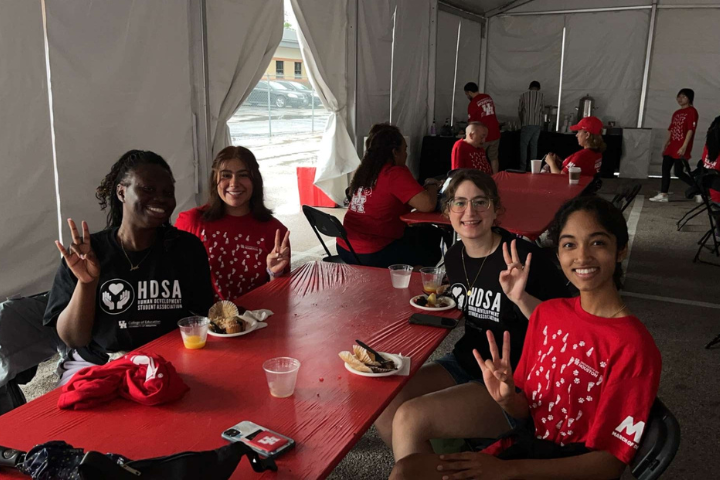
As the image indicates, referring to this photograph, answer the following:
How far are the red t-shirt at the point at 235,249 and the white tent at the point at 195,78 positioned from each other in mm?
1688

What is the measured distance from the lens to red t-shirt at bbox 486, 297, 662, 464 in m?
1.39

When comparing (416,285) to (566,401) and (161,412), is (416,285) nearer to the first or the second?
(566,401)

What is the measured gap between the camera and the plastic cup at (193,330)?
1746 mm

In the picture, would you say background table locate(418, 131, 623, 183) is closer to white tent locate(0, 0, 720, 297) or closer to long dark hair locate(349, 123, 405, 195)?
white tent locate(0, 0, 720, 297)

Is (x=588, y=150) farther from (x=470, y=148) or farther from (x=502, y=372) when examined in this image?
(x=502, y=372)

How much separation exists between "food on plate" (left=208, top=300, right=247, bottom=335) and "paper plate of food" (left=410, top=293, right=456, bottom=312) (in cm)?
65

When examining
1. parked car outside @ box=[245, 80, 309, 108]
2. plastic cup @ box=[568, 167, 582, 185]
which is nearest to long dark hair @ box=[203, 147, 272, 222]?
plastic cup @ box=[568, 167, 582, 185]

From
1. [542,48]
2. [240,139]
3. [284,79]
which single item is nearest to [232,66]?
[240,139]

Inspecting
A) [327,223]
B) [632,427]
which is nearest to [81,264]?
[632,427]

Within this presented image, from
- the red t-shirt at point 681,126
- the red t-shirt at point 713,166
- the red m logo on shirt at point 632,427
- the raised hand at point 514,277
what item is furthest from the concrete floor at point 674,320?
the red m logo on shirt at point 632,427

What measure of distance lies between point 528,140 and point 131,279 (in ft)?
32.1

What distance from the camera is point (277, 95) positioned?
860 cm

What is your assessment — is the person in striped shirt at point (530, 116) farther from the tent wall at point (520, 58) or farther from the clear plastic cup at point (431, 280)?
the clear plastic cup at point (431, 280)

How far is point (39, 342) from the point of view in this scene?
77.0 inches
